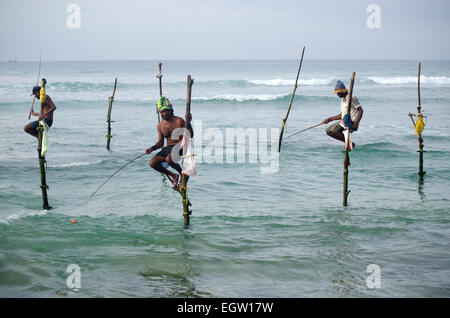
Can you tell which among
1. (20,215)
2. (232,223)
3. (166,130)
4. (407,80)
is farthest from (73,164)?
(407,80)

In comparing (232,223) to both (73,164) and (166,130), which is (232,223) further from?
(73,164)

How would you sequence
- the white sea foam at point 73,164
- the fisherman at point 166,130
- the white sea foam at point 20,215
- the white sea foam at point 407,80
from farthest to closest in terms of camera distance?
the white sea foam at point 407,80 → the white sea foam at point 73,164 → the white sea foam at point 20,215 → the fisherman at point 166,130

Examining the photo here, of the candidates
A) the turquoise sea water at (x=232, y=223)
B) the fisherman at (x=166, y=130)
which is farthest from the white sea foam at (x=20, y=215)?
the fisherman at (x=166, y=130)

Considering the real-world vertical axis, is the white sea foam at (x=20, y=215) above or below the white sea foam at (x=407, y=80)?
below

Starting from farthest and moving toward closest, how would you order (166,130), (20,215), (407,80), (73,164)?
(407,80) < (73,164) < (20,215) < (166,130)

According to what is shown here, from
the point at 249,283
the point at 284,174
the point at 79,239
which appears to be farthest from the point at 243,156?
the point at 249,283

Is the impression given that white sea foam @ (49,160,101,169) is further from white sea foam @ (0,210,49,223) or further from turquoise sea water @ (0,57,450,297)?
white sea foam @ (0,210,49,223)

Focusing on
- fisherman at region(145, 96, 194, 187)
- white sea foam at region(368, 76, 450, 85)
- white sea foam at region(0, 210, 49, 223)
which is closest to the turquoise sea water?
white sea foam at region(0, 210, 49, 223)

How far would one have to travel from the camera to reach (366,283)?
21.3 feet

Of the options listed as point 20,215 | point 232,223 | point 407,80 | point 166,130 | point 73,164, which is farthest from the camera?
point 407,80

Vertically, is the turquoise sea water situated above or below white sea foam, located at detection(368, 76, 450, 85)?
below

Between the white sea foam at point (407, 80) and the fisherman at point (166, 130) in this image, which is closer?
the fisherman at point (166, 130)

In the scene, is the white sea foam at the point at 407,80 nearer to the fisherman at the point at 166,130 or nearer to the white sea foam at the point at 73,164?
the white sea foam at the point at 73,164

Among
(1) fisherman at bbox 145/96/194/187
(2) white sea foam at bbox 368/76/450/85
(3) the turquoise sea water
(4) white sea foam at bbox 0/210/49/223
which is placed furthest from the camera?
(2) white sea foam at bbox 368/76/450/85
